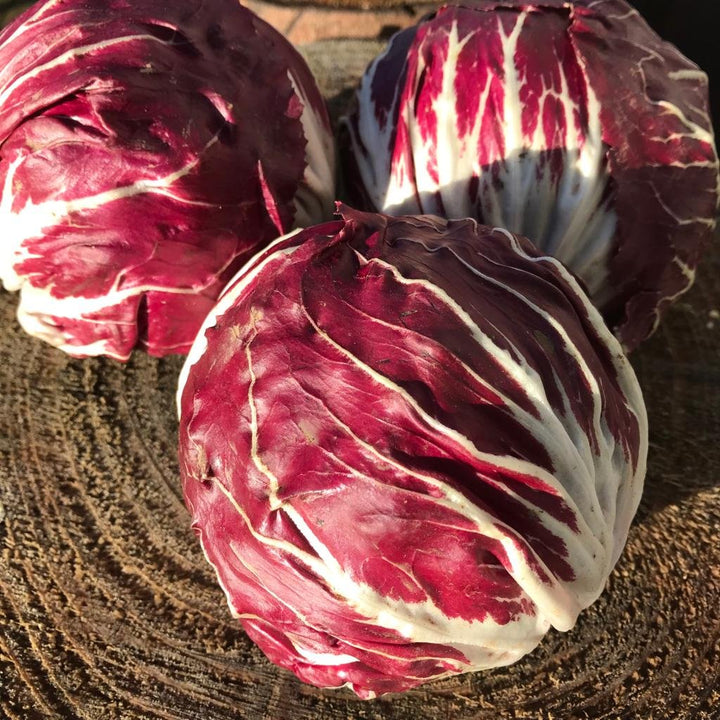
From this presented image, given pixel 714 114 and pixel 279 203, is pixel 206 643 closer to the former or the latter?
pixel 279 203

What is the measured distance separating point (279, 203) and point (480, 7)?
831 mm

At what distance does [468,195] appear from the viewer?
2.25 m

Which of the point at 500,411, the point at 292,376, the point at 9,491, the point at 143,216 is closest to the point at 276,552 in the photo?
the point at 292,376

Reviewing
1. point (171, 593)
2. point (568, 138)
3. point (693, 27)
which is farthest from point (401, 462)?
point (693, 27)

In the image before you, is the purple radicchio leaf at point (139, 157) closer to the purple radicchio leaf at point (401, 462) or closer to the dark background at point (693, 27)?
the purple radicchio leaf at point (401, 462)

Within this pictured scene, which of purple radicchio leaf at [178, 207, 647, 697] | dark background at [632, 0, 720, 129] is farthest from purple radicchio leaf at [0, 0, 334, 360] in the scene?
dark background at [632, 0, 720, 129]

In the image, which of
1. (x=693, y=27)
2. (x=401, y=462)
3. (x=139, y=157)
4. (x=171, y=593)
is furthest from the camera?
(x=693, y=27)

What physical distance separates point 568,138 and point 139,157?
114cm

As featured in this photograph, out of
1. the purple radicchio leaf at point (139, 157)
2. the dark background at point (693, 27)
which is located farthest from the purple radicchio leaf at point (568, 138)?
the dark background at point (693, 27)

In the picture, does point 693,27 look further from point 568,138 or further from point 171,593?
point 171,593

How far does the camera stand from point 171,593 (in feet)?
7.04

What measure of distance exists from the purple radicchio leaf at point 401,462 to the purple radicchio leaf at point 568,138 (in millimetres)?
498

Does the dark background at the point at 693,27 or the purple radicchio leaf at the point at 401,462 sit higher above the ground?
the purple radicchio leaf at the point at 401,462

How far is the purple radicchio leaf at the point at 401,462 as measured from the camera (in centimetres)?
153
